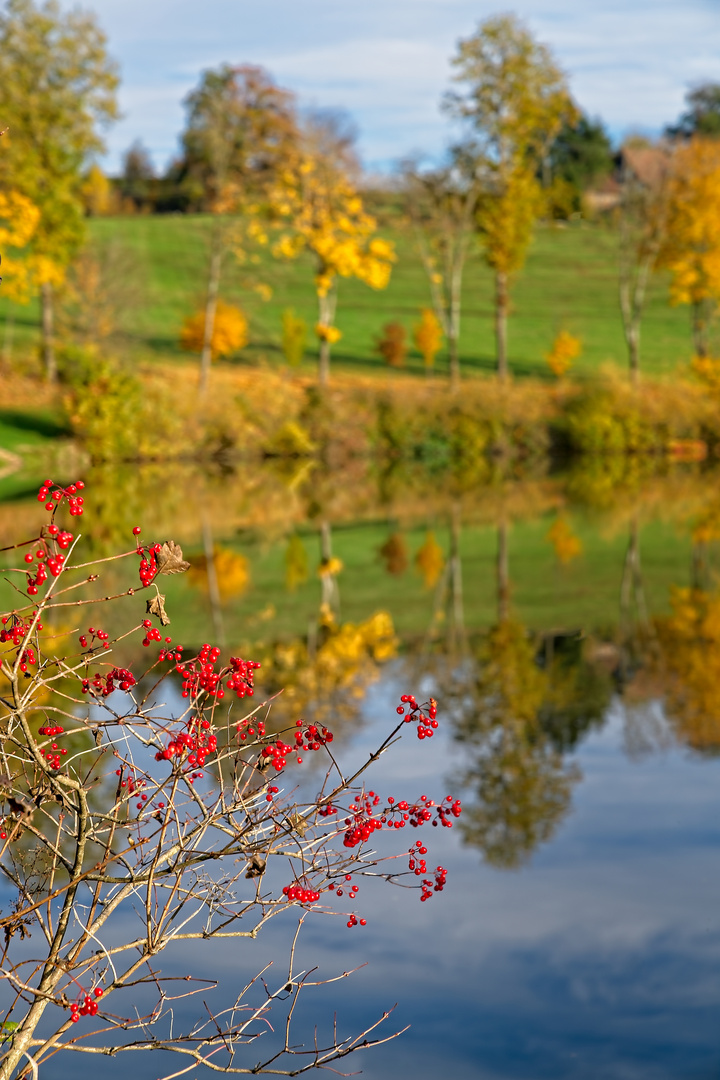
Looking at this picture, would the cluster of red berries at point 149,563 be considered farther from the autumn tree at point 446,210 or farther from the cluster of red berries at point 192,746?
the autumn tree at point 446,210

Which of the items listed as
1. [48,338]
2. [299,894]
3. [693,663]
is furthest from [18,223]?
[299,894]

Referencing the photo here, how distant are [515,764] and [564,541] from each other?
11315 mm

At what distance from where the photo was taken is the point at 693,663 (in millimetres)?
10727

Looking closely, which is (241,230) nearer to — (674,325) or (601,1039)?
(674,325)

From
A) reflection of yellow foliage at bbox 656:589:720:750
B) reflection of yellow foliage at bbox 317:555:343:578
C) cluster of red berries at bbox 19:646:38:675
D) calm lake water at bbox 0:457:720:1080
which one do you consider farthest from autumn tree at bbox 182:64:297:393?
cluster of red berries at bbox 19:646:38:675

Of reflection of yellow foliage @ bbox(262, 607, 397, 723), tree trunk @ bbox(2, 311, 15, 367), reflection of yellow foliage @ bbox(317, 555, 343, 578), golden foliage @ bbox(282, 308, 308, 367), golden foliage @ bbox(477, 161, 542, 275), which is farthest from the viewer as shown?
golden foliage @ bbox(282, 308, 308, 367)

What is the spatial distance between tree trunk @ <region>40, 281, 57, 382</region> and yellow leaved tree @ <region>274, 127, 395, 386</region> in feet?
25.1

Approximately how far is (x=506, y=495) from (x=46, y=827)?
20.5m

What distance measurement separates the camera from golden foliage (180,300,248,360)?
41.3 metres

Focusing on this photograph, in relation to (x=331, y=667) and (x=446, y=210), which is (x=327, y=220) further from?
(x=331, y=667)

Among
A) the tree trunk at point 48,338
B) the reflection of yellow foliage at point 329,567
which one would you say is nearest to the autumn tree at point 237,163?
the tree trunk at point 48,338

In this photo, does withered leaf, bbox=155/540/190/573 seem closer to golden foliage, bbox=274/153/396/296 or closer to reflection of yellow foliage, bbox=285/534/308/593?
reflection of yellow foliage, bbox=285/534/308/593

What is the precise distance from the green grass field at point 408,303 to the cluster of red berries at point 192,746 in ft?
134

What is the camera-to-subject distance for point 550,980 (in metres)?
5.08
